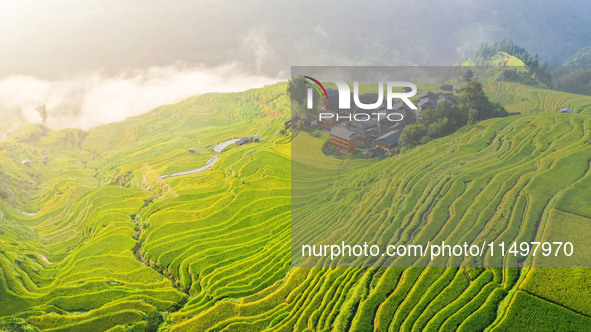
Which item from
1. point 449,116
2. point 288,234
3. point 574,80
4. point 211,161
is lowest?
point 288,234

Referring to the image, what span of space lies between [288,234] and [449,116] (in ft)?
75.7

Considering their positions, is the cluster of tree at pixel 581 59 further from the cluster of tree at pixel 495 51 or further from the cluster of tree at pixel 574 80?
the cluster of tree at pixel 574 80

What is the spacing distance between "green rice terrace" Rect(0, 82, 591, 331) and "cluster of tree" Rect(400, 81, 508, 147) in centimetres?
206

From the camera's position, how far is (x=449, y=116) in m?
41.8

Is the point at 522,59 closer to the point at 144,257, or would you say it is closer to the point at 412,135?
the point at 412,135

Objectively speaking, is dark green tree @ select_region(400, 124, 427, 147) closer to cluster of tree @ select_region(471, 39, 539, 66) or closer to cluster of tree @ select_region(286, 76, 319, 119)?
cluster of tree @ select_region(286, 76, 319, 119)

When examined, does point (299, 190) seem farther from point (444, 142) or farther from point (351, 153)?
point (444, 142)

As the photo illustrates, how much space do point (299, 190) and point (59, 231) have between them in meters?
25.6

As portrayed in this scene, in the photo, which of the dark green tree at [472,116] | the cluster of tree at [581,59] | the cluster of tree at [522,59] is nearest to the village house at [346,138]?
the dark green tree at [472,116]

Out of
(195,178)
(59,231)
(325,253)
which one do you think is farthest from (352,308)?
(59,231)

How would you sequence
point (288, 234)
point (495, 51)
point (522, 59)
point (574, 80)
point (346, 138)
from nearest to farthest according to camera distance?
point (288, 234) < point (346, 138) < point (574, 80) < point (522, 59) < point (495, 51)

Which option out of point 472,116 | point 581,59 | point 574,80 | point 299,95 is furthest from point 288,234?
point 581,59

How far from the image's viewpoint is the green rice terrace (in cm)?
2127

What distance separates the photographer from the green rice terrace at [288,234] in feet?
69.8
